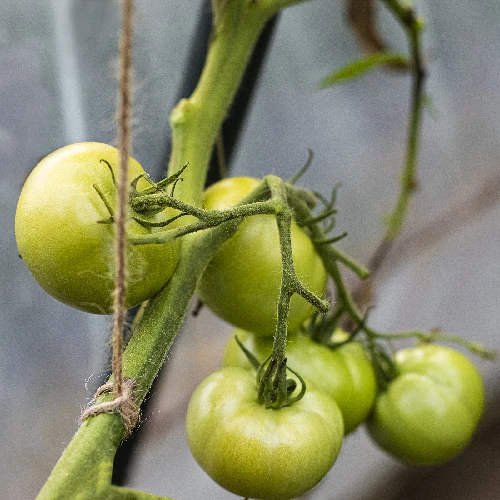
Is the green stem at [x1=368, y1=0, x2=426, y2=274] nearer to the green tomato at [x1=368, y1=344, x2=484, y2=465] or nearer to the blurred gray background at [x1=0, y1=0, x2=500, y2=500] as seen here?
the blurred gray background at [x1=0, y1=0, x2=500, y2=500]

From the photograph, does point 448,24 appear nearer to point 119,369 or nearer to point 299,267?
point 299,267

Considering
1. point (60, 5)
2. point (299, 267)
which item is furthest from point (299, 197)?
point (60, 5)

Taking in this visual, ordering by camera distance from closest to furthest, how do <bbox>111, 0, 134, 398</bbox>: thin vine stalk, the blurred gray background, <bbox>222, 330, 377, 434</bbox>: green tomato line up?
<bbox>111, 0, 134, 398</bbox>: thin vine stalk < <bbox>222, 330, 377, 434</bbox>: green tomato < the blurred gray background

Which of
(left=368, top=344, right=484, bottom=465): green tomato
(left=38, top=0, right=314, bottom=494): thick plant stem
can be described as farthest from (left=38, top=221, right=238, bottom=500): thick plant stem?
(left=368, top=344, right=484, bottom=465): green tomato

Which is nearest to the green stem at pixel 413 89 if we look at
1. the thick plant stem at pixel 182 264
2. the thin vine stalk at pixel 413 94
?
the thin vine stalk at pixel 413 94

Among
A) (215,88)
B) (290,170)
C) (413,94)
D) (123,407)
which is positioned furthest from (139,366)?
(290,170)

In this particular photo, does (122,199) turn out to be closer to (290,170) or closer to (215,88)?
(215,88)

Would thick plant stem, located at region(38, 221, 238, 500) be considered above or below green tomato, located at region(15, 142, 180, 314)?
below
